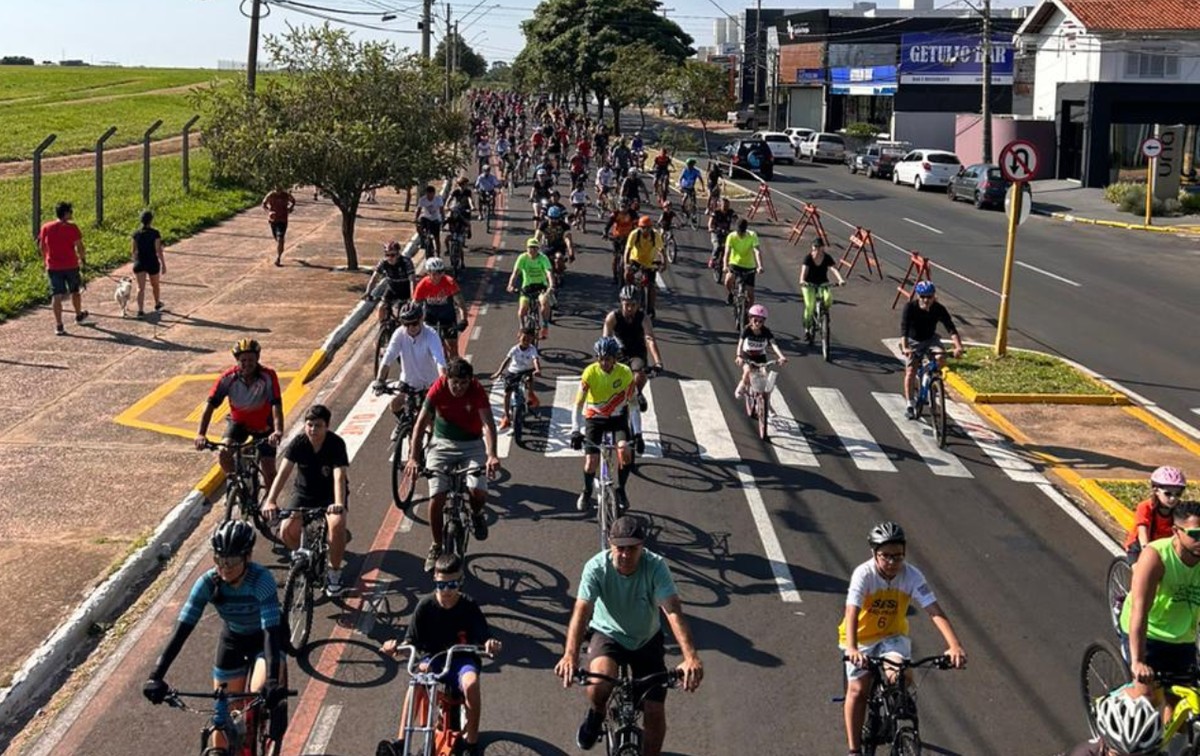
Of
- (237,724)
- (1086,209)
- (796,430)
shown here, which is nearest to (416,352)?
(796,430)

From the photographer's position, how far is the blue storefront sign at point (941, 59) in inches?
2697

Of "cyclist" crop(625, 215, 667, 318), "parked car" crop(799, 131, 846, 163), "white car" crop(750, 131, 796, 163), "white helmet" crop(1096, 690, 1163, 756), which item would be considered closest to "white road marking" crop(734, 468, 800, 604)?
"white helmet" crop(1096, 690, 1163, 756)

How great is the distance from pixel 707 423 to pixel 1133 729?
33.7ft

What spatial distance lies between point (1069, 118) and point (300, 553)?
2026 inches

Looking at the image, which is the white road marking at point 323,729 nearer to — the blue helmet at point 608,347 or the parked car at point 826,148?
the blue helmet at point 608,347

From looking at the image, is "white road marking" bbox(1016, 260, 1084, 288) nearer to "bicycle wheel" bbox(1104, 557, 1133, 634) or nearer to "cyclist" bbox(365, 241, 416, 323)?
"cyclist" bbox(365, 241, 416, 323)

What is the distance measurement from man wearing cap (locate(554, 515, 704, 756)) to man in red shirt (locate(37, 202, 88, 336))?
1356 centimetres

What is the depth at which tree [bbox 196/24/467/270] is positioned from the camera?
2394 cm

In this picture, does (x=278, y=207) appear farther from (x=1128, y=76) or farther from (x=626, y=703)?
(x=1128, y=76)

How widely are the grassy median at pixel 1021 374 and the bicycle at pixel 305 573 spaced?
10.3 m

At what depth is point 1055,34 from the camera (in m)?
55.8

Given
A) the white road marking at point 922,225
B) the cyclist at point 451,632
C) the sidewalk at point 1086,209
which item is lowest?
the cyclist at point 451,632

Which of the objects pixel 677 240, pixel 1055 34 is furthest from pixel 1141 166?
pixel 677 240

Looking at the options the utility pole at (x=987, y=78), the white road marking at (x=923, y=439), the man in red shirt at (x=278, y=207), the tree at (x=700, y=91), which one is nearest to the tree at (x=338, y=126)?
the man in red shirt at (x=278, y=207)
